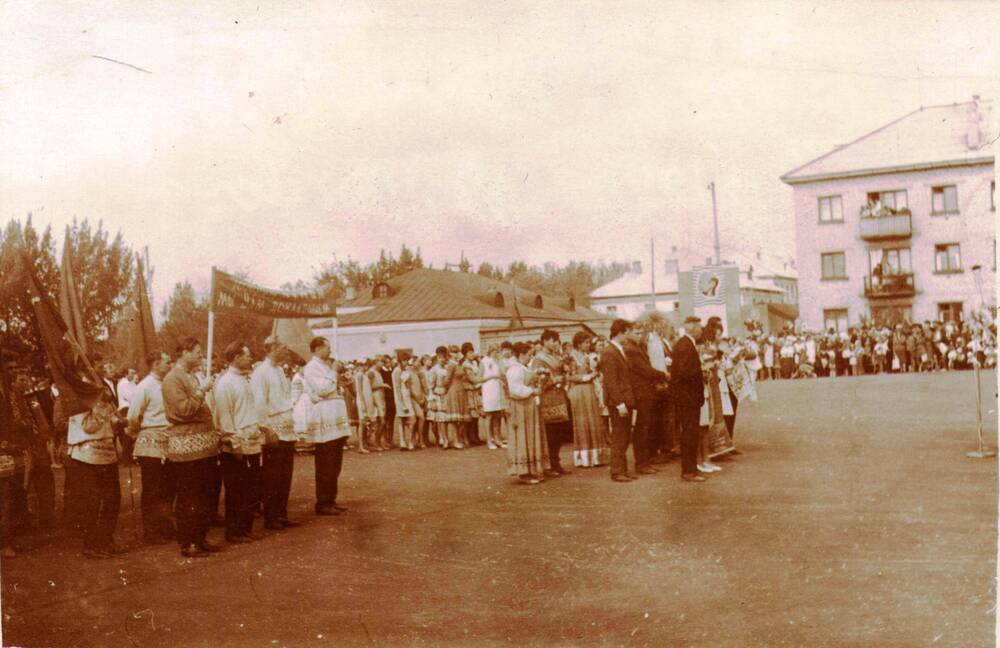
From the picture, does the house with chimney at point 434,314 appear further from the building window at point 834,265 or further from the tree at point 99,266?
the building window at point 834,265

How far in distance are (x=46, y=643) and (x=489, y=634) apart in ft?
8.72

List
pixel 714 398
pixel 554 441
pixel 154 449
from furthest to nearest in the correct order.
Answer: pixel 714 398, pixel 554 441, pixel 154 449

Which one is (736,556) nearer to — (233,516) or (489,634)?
(489,634)

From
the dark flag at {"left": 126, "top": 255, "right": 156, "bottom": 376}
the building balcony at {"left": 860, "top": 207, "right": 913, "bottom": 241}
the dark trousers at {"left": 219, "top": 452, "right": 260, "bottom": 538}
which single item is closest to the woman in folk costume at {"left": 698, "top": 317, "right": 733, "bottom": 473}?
the building balcony at {"left": 860, "top": 207, "right": 913, "bottom": 241}

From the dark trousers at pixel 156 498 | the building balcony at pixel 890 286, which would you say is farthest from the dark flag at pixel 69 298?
the building balcony at pixel 890 286

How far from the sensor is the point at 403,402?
47.8 ft

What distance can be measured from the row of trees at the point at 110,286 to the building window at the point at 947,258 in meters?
2.85

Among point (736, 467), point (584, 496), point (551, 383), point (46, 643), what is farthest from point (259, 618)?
point (736, 467)

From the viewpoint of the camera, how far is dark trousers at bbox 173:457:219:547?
6.97m

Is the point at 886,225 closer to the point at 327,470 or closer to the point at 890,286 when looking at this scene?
the point at 890,286

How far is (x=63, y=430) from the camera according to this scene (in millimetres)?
7355

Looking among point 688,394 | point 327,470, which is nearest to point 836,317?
point 688,394

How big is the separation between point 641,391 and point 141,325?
5.11 meters

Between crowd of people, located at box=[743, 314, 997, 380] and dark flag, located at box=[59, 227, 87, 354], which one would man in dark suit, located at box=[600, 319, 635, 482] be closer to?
dark flag, located at box=[59, 227, 87, 354]
